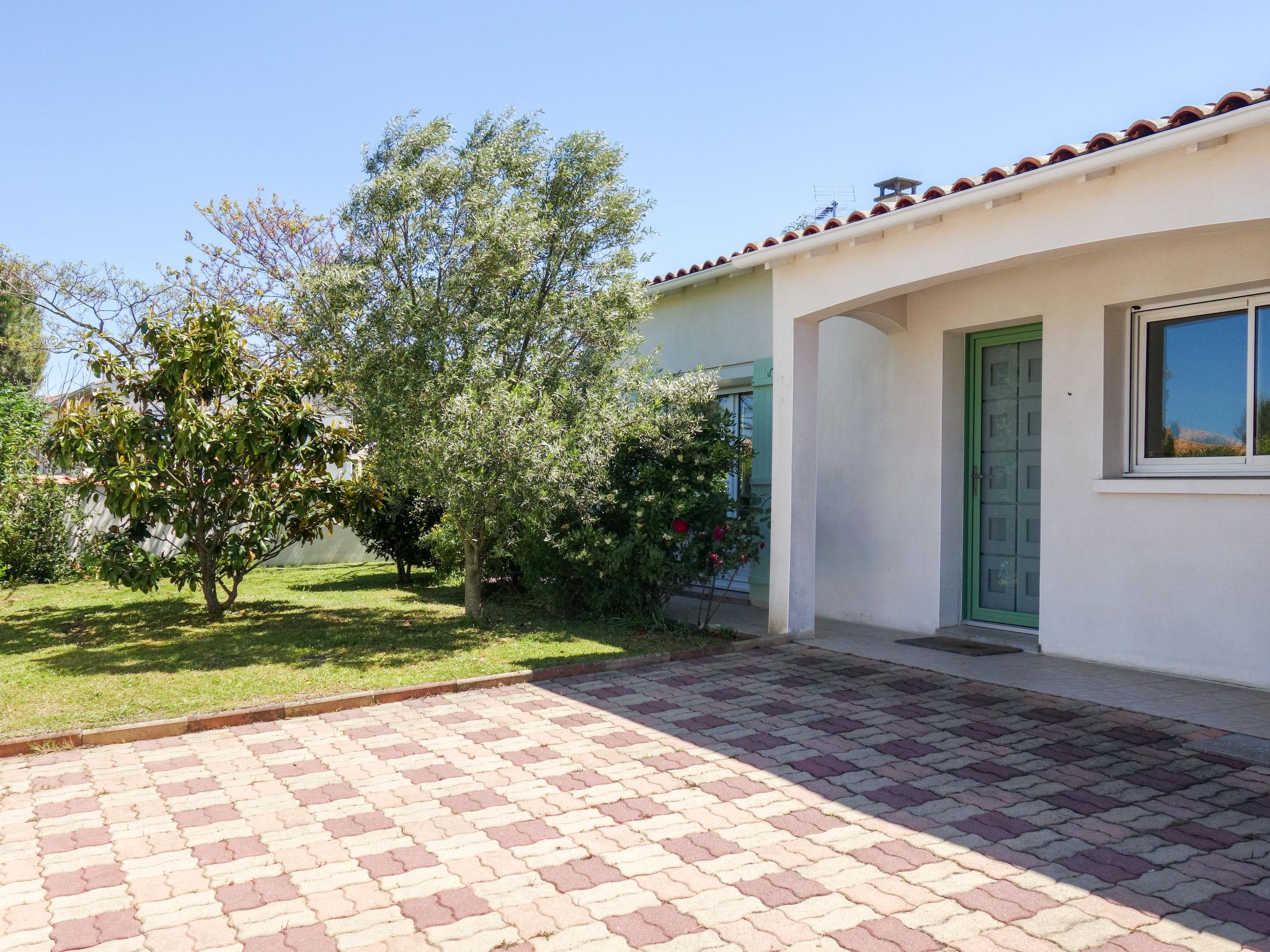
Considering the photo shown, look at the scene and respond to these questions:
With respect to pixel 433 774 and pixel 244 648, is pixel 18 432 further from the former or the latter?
pixel 433 774

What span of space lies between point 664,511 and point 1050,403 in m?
3.31

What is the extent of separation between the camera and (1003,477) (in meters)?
8.62

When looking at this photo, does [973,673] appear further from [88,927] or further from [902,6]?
[902,6]

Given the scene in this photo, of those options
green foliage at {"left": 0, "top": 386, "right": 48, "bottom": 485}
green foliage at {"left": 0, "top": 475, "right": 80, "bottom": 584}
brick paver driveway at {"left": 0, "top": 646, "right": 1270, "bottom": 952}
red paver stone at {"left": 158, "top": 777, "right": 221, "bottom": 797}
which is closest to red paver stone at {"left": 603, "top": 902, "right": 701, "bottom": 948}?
brick paver driveway at {"left": 0, "top": 646, "right": 1270, "bottom": 952}

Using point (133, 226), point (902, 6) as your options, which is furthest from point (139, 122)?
point (902, 6)

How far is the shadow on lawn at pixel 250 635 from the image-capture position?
25.1 feet

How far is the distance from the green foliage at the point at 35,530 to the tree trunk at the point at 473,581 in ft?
23.4

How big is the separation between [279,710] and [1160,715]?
545 cm

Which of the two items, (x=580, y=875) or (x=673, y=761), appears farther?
(x=673, y=761)

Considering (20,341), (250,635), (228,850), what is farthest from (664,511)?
(20,341)

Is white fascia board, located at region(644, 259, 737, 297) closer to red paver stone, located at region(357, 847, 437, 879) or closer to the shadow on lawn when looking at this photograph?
the shadow on lawn

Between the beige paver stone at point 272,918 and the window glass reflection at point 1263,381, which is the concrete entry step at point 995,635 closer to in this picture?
the window glass reflection at point 1263,381

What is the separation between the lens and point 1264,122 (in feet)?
16.8

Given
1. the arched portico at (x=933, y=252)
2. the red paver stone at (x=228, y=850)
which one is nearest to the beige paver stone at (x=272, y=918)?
the red paver stone at (x=228, y=850)
